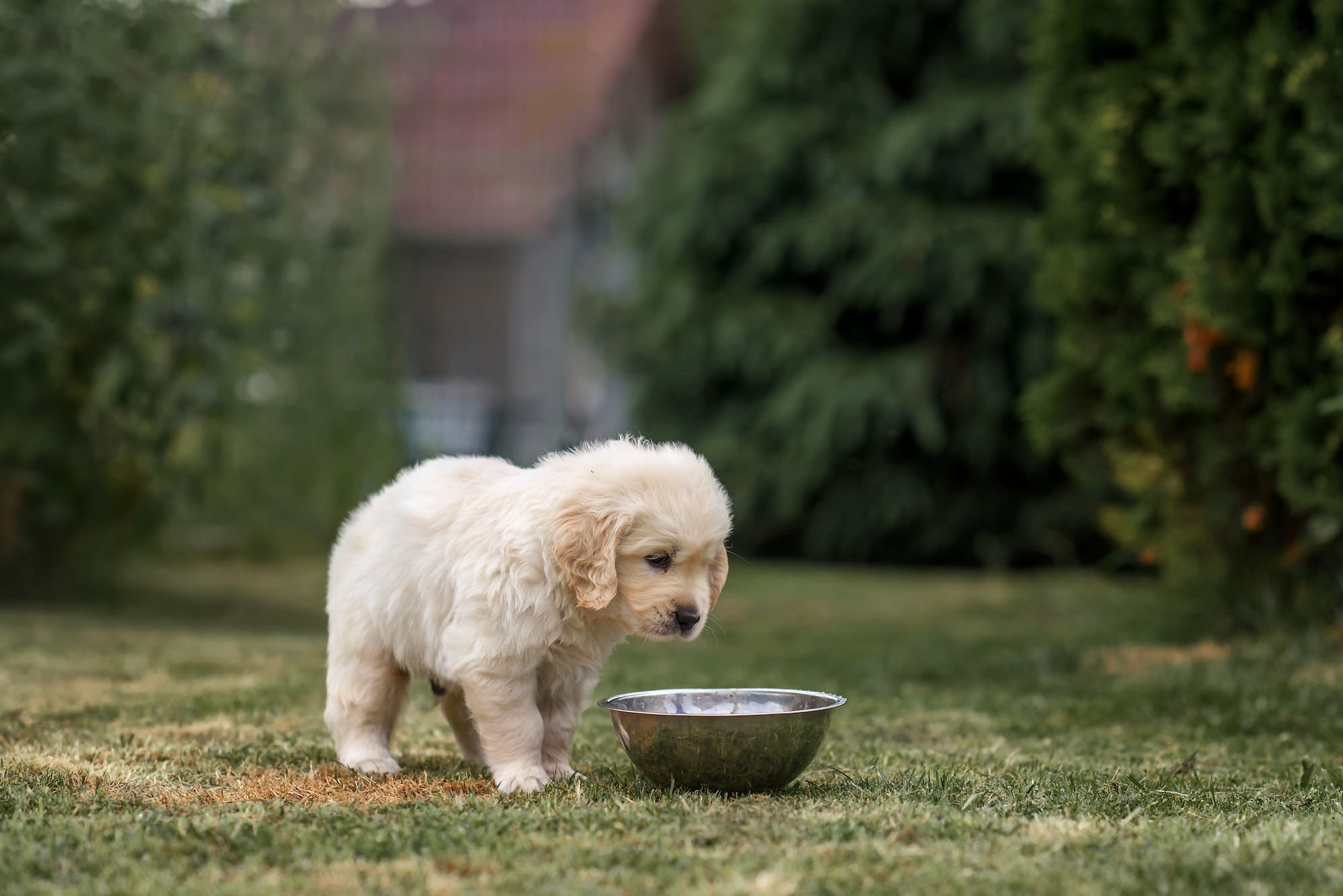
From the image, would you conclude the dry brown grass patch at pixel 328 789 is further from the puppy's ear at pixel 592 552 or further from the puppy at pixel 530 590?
the puppy's ear at pixel 592 552

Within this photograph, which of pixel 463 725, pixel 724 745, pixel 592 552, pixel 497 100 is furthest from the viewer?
pixel 497 100

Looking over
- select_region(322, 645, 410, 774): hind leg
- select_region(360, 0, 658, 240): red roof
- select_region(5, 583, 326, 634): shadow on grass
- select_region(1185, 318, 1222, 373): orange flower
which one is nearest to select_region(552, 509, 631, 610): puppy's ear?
select_region(322, 645, 410, 774): hind leg

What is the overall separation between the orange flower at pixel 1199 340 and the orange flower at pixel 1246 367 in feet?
0.35

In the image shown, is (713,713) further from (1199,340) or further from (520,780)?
(1199,340)

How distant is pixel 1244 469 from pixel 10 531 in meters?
6.19

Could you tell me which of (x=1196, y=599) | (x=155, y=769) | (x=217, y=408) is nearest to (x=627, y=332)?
(x=217, y=408)

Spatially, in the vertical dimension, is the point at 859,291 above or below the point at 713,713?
above

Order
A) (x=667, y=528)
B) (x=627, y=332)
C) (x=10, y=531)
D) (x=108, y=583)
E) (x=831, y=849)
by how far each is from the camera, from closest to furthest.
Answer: (x=831, y=849) → (x=667, y=528) → (x=10, y=531) → (x=108, y=583) → (x=627, y=332)

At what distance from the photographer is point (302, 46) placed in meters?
10.7

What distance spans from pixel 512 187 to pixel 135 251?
1067cm

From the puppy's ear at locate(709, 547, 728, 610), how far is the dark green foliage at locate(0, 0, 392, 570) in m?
3.86

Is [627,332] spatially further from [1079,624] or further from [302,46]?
[1079,624]

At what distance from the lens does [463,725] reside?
394cm

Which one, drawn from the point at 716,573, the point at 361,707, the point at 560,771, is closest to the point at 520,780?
the point at 560,771
